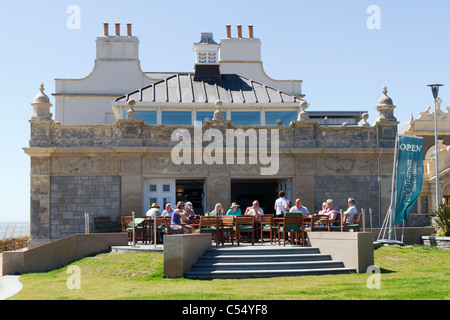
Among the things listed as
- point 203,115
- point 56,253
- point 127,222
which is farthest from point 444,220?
point 56,253

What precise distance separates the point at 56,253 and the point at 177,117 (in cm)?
1120

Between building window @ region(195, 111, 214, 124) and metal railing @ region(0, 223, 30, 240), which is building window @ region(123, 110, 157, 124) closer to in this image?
building window @ region(195, 111, 214, 124)

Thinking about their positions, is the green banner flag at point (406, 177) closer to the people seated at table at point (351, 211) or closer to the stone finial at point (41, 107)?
the people seated at table at point (351, 211)

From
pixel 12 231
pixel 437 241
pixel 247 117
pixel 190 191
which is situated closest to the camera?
pixel 437 241

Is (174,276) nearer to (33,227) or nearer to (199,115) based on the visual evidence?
(33,227)

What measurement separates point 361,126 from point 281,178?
12.8 ft

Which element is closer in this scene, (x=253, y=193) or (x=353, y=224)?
(x=353, y=224)

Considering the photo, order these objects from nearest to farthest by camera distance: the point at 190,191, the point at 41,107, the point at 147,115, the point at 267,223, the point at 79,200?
the point at 267,223, the point at 79,200, the point at 41,107, the point at 147,115, the point at 190,191

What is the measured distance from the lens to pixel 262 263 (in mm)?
16406

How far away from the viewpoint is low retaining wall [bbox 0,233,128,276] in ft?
59.0

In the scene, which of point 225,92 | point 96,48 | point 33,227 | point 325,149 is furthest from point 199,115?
point 96,48

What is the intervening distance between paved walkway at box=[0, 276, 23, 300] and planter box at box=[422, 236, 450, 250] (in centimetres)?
1312

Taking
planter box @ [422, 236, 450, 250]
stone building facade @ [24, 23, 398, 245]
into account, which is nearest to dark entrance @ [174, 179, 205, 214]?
stone building facade @ [24, 23, 398, 245]

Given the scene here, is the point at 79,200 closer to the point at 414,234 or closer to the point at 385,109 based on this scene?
the point at 414,234
